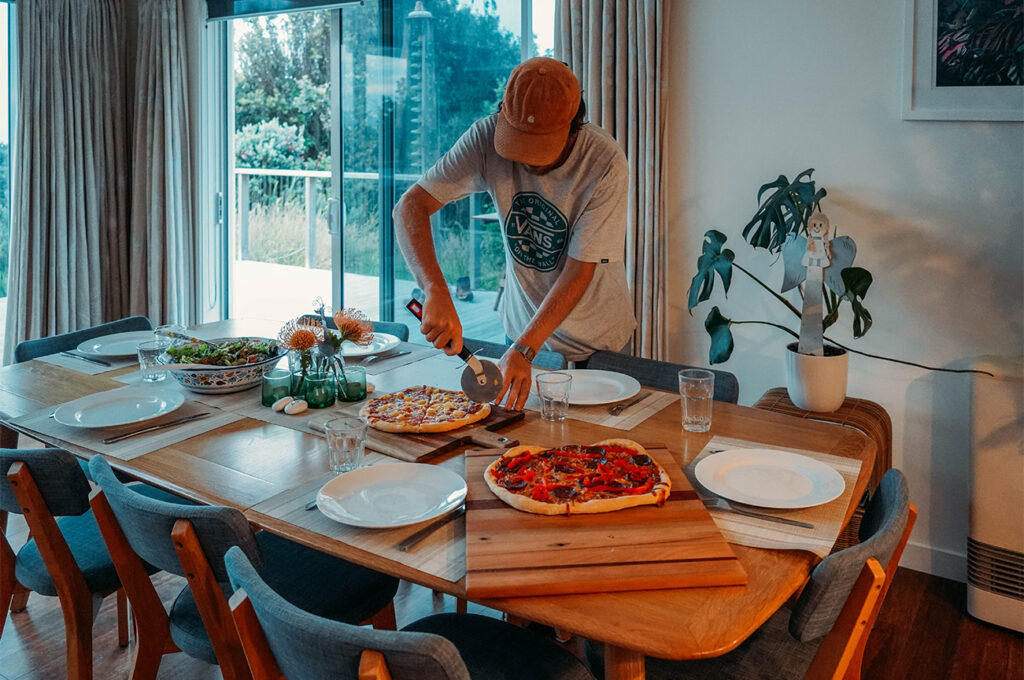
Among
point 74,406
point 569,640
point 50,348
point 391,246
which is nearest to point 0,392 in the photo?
point 74,406

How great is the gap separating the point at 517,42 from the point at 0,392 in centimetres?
253

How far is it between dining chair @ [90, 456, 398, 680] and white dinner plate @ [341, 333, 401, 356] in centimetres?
63

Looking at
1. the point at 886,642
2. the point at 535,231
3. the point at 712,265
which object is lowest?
the point at 886,642

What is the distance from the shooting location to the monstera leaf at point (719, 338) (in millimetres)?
2678

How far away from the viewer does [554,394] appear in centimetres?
191

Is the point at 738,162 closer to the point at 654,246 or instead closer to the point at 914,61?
the point at 654,246

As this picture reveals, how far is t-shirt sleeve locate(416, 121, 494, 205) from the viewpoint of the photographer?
8.15 feet

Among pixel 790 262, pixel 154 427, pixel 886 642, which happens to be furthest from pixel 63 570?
pixel 886 642

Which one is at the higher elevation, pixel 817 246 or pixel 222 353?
pixel 817 246

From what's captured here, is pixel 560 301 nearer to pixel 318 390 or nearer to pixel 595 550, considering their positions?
pixel 318 390

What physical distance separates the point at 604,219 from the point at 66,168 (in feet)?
11.2

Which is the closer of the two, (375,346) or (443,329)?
(443,329)

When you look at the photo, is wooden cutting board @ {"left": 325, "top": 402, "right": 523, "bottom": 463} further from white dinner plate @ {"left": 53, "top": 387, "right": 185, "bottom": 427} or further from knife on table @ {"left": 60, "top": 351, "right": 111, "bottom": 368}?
knife on table @ {"left": 60, "top": 351, "right": 111, "bottom": 368}

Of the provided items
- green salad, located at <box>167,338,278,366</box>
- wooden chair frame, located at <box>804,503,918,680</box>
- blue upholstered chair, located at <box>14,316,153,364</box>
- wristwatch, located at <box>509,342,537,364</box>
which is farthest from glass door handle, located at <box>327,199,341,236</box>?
wooden chair frame, located at <box>804,503,918,680</box>
